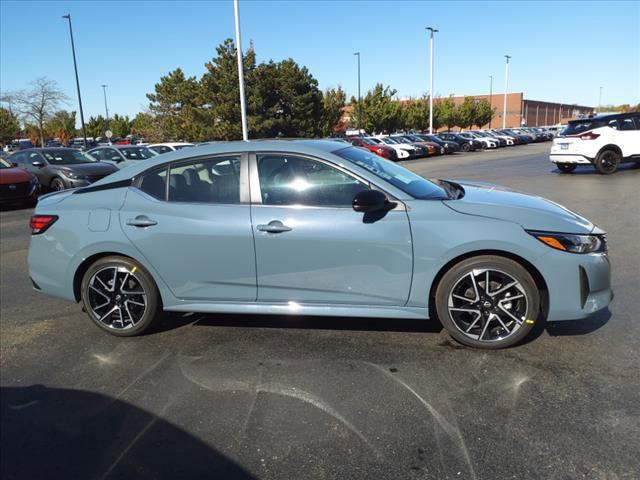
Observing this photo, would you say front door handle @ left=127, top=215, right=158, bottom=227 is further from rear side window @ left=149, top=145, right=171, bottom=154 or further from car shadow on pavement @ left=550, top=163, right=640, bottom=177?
rear side window @ left=149, top=145, right=171, bottom=154

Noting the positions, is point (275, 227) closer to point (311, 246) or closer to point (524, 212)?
point (311, 246)

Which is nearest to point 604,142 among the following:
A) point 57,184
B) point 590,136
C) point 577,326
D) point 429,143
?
point 590,136

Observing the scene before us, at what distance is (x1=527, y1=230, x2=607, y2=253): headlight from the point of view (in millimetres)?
3545

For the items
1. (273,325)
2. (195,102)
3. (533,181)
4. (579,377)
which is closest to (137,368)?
(273,325)

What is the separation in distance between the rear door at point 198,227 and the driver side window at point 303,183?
0.18 meters

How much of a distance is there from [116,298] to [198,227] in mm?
990

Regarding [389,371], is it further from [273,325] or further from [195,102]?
[195,102]

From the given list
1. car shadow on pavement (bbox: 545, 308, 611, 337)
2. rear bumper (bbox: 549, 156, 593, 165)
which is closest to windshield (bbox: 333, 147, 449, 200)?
car shadow on pavement (bbox: 545, 308, 611, 337)

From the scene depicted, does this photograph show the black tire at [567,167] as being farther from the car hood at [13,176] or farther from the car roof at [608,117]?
the car hood at [13,176]

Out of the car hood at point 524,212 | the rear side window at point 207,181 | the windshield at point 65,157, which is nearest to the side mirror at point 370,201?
the car hood at point 524,212

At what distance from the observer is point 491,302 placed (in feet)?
12.0

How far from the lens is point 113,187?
Answer: 4262 millimetres

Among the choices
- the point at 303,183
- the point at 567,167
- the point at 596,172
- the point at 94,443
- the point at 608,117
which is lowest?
the point at 94,443

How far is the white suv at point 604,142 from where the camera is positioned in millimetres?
15047
